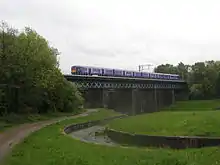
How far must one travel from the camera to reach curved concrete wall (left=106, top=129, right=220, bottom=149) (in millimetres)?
20594

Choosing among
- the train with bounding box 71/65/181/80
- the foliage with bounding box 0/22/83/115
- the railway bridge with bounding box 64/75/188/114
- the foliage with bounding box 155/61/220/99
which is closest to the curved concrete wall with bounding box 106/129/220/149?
the foliage with bounding box 0/22/83/115

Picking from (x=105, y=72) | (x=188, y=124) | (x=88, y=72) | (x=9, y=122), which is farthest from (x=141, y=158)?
(x=105, y=72)

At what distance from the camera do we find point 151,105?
118 m

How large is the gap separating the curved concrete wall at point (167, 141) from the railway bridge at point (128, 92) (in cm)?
4466

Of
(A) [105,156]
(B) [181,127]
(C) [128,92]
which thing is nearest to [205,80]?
(C) [128,92]

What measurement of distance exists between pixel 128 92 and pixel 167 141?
81.7 metres

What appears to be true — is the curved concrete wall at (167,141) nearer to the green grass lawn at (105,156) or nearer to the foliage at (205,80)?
the green grass lawn at (105,156)

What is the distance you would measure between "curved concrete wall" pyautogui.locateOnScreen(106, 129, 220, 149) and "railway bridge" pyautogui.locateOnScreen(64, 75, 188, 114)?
44.7m

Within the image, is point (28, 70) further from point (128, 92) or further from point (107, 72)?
point (128, 92)

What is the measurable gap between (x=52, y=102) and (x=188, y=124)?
3069cm

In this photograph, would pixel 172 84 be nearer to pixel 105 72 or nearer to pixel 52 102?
pixel 105 72

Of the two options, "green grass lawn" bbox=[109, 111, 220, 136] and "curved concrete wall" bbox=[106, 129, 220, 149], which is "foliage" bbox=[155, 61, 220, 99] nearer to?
"green grass lawn" bbox=[109, 111, 220, 136]

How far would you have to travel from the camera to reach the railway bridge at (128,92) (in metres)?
80.8

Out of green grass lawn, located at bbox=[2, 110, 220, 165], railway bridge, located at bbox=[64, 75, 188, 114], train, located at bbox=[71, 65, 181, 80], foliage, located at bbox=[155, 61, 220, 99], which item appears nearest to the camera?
green grass lawn, located at bbox=[2, 110, 220, 165]
